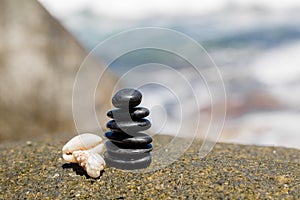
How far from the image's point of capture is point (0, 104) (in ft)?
17.8

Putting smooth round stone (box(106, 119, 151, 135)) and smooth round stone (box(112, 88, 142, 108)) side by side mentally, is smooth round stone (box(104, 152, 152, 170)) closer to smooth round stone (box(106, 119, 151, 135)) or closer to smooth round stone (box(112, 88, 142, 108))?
smooth round stone (box(106, 119, 151, 135))

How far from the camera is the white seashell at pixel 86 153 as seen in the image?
9.71 ft

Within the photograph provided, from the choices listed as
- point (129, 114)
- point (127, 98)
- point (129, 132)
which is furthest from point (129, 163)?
point (127, 98)

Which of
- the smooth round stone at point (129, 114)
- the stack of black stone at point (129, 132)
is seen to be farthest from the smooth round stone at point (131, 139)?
the smooth round stone at point (129, 114)

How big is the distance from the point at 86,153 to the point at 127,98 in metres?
0.45

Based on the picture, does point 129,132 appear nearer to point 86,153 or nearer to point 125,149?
point 125,149

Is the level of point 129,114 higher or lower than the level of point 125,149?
higher

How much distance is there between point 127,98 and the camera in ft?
9.82

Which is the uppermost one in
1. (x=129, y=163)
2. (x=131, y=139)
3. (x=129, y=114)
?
(x=129, y=114)

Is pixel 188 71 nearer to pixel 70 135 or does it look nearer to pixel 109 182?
pixel 109 182

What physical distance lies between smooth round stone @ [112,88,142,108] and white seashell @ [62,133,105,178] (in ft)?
1.21

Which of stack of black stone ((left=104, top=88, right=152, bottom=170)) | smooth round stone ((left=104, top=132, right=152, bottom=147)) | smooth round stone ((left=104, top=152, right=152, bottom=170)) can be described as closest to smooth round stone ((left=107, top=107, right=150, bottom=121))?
stack of black stone ((left=104, top=88, right=152, bottom=170))

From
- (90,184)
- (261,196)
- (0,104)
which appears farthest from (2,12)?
(261,196)

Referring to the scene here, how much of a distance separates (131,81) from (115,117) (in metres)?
0.54
